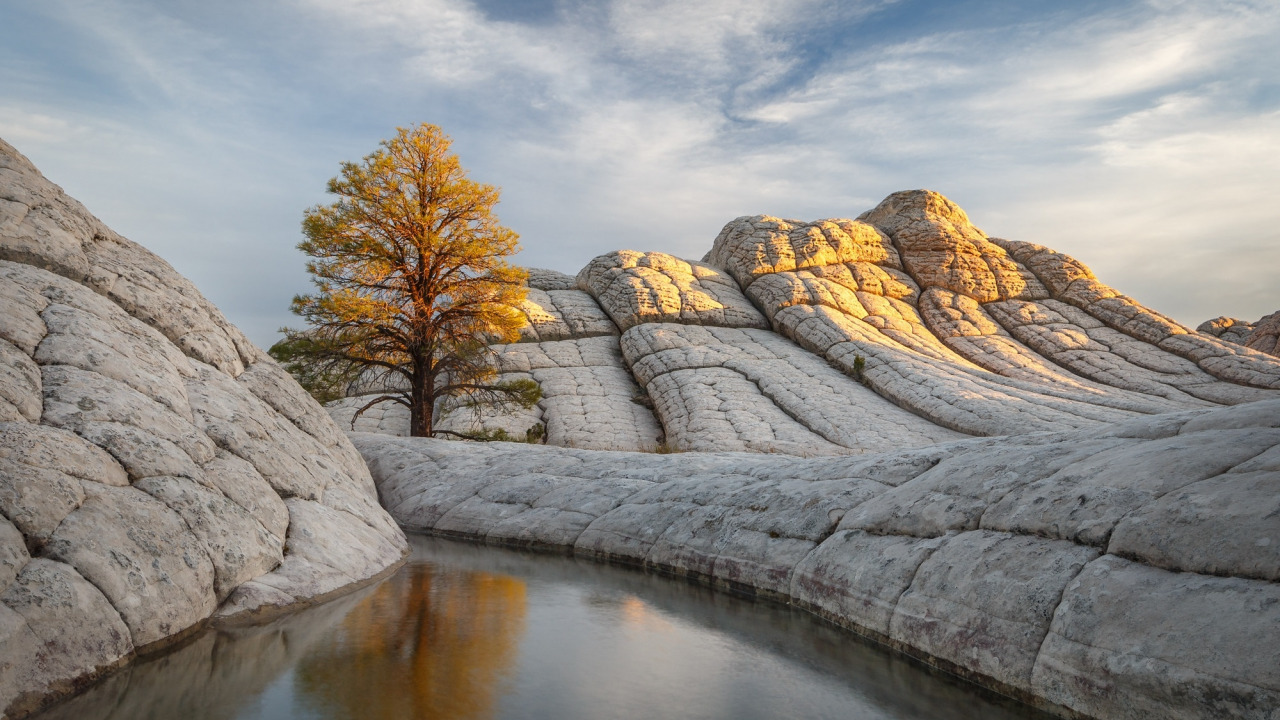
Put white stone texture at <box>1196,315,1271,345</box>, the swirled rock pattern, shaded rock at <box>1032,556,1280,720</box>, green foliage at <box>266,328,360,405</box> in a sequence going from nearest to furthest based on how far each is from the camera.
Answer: shaded rock at <box>1032,556,1280,720</box> → the swirled rock pattern → green foliage at <box>266,328,360,405</box> → white stone texture at <box>1196,315,1271,345</box>

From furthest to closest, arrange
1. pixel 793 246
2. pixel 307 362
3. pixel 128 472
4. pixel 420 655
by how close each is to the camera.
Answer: pixel 793 246, pixel 307 362, pixel 128 472, pixel 420 655

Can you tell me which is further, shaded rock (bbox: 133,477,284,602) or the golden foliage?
the golden foliage

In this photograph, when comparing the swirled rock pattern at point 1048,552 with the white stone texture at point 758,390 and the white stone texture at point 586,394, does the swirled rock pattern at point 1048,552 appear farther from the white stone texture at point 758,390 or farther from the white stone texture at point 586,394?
the white stone texture at point 586,394

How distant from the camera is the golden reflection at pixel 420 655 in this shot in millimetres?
4691

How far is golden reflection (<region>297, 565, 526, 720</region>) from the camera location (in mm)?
4691

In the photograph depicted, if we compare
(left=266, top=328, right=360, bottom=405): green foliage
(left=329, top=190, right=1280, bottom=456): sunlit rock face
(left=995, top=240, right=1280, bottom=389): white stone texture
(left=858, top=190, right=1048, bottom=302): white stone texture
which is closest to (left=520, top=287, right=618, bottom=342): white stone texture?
(left=329, top=190, right=1280, bottom=456): sunlit rock face

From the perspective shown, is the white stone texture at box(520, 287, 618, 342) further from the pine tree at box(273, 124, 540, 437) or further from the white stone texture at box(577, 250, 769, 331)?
the pine tree at box(273, 124, 540, 437)

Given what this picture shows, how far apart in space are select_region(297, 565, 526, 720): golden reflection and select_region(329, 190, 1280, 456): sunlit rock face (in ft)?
52.0

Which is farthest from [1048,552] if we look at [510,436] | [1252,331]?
[1252,331]

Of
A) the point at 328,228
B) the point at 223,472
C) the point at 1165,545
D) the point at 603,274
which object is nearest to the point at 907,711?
the point at 1165,545

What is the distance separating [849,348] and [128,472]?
93.7ft

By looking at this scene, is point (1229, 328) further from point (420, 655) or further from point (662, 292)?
A: point (420, 655)

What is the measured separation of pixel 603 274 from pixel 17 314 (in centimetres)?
3141

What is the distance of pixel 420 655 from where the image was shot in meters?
5.71
